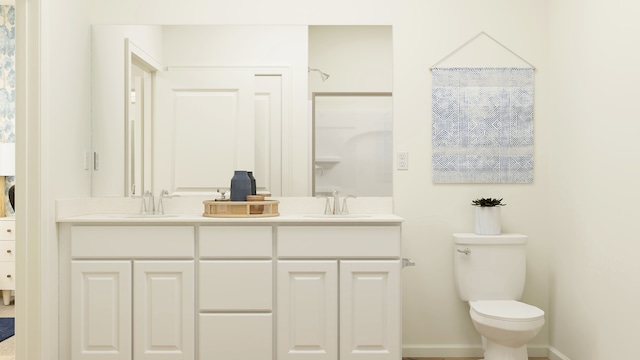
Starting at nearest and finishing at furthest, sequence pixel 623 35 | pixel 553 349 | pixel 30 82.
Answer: pixel 623 35 < pixel 30 82 < pixel 553 349

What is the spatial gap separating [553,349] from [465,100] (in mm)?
1443

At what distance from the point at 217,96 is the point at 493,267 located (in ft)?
5.74

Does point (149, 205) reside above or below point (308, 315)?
above

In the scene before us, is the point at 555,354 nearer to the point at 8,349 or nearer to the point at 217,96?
the point at 217,96

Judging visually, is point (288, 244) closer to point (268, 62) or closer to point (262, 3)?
point (268, 62)

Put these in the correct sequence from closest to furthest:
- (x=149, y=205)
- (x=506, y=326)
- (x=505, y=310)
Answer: (x=506, y=326) → (x=505, y=310) → (x=149, y=205)

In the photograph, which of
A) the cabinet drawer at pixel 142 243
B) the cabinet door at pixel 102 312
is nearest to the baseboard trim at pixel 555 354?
the cabinet drawer at pixel 142 243

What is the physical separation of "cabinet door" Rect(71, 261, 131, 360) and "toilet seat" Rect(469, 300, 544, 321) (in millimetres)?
1657

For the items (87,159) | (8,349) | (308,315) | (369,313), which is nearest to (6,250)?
(8,349)

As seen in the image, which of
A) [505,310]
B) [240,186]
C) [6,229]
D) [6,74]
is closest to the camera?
[505,310]

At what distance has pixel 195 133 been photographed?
2.73 metres

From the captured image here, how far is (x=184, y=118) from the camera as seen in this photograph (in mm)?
2727

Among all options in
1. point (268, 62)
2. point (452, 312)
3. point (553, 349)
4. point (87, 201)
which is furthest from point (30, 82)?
point (553, 349)

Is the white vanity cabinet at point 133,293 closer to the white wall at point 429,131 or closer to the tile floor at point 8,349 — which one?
the white wall at point 429,131
